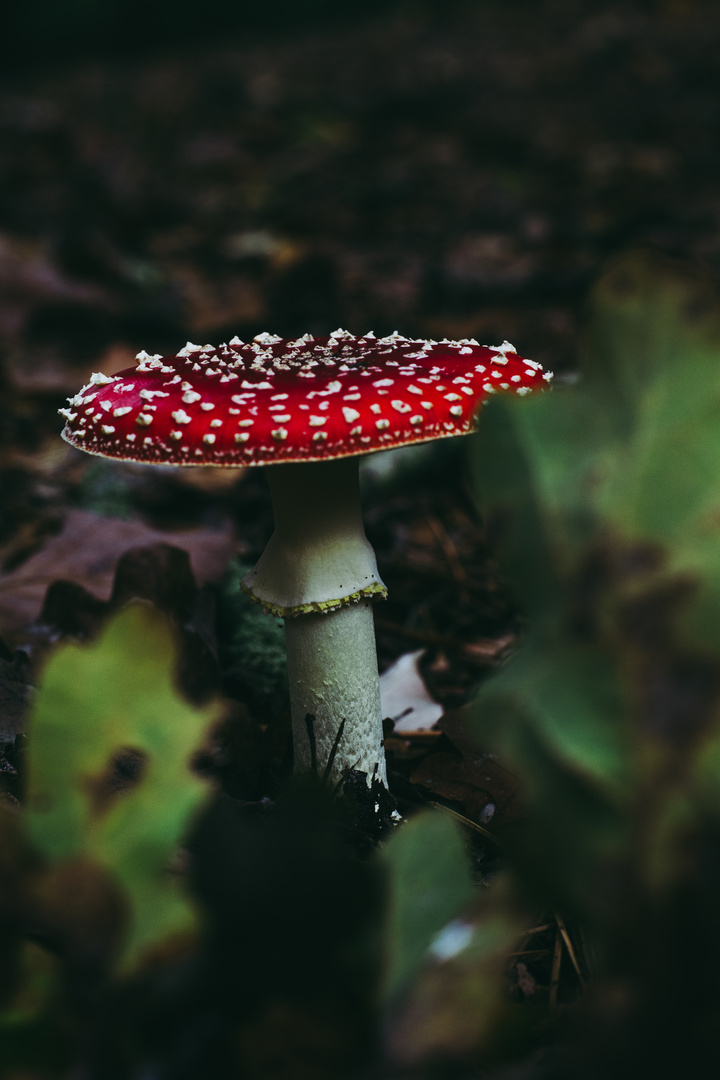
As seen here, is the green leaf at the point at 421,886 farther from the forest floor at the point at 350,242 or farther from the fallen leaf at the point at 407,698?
the fallen leaf at the point at 407,698

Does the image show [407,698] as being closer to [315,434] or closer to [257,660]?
[257,660]

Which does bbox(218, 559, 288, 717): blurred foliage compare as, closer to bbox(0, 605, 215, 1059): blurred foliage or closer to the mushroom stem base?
the mushroom stem base

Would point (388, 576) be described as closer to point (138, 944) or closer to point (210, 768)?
point (210, 768)

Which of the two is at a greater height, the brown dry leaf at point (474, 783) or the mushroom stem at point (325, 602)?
the mushroom stem at point (325, 602)

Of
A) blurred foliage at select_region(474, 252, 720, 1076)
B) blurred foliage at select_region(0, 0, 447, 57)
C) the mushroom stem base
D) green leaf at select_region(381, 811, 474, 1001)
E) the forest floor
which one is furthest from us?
blurred foliage at select_region(0, 0, 447, 57)

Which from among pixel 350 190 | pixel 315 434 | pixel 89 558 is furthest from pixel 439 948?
pixel 350 190

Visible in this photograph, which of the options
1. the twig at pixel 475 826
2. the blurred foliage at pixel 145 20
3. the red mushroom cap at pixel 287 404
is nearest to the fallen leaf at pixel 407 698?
the twig at pixel 475 826

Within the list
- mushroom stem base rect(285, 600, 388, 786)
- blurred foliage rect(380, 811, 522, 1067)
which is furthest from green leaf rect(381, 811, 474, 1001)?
mushroom stem base rect(285, 600, 388, 786)
